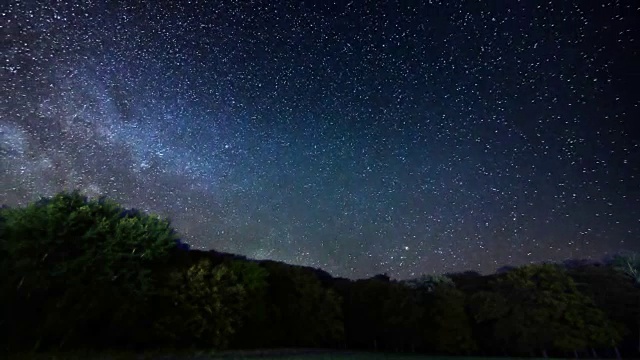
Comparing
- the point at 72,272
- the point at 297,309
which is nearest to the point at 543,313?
the point at 297,309

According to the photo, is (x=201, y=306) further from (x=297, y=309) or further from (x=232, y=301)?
(x=297, y=309)

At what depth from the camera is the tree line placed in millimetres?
20891

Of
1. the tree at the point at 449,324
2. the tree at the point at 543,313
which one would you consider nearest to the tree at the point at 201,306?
the tree at the point at 449,324

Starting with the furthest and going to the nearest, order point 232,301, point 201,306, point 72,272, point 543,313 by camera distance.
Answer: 1. point 543,313
2. point 232,301
3. point 201,306
4. point 72,272

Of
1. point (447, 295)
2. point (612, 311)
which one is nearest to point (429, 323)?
point (447, 295)

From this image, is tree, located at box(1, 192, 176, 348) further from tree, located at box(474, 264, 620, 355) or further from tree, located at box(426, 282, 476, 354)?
tree, located at box(474, 264, 620, 355)

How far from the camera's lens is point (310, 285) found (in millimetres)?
39969

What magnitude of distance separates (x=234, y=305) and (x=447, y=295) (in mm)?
25805

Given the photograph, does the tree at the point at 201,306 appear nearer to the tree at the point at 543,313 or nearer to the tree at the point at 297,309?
the tree at the point at 297,309

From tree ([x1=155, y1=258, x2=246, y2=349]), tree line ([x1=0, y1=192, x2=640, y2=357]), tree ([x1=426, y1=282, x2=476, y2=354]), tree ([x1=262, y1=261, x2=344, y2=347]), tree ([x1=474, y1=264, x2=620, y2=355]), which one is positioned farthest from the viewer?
tree ([x1=426, y1=282, x2=476, y2=354])

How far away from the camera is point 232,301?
29.5 m

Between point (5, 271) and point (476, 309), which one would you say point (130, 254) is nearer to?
point (5, 271)

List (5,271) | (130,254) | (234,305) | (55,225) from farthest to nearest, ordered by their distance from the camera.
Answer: (234,305), (130,254), (55,225), (5,271)

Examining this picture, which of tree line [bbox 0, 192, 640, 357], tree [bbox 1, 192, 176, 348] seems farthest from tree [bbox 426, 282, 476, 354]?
tree [bbox 1, 192, 176, 348]
